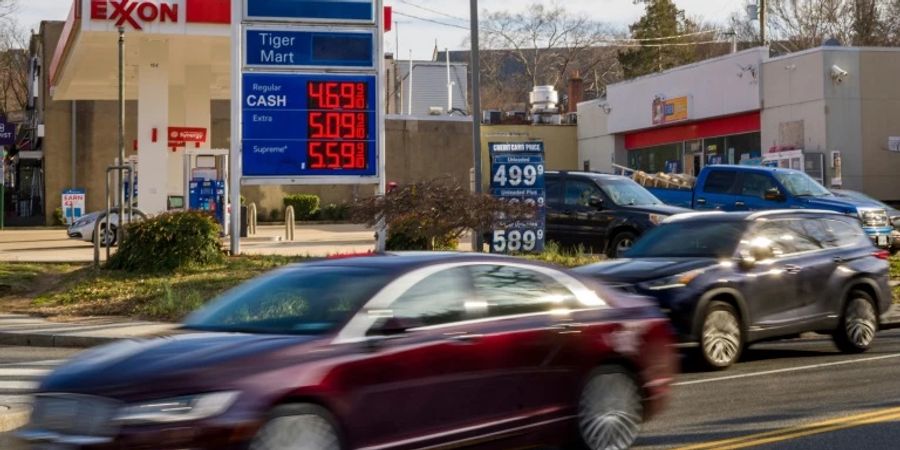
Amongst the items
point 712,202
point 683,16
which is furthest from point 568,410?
point 683,16

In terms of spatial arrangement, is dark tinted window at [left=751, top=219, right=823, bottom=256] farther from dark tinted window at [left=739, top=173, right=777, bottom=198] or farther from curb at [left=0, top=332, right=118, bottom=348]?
dark tinted window at [left=739, top=173, right=777, bottom=198]

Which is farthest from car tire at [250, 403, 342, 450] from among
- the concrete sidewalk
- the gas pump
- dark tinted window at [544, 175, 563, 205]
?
the gas pump

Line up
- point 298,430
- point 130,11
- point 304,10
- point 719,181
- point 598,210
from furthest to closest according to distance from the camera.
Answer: point 130,11
point 719,181
point 598,210
point 304,10
point 298,430

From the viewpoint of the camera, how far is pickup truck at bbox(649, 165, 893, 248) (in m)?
25.5

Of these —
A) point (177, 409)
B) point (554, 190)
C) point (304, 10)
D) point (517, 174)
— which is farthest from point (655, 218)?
point (177, 409)

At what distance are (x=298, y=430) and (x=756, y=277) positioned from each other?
8.03m

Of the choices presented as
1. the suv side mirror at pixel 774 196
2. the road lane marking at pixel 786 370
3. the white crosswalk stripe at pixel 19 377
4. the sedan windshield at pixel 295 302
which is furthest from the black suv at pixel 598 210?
the sedan windshield at pixel 295 302

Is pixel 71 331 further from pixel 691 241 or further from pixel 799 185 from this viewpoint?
pixel 799 185

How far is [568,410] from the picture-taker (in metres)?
8.05

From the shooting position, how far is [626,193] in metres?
23.3

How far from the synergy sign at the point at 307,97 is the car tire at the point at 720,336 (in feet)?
34.9

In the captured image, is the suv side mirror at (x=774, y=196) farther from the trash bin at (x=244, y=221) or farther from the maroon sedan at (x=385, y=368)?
the trash bin at (x=244, y=221)

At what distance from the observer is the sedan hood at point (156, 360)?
21.1 feet

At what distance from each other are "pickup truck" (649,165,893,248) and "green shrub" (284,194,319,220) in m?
27.6
